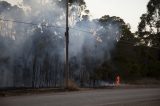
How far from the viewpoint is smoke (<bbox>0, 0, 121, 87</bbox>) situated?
3147 cm

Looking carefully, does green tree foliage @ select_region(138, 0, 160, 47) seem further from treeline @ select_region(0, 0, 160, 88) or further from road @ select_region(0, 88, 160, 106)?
road @ select_region(0, 88, 160, 106)

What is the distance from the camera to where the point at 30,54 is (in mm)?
33094

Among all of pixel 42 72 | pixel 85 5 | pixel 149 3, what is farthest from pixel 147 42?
pixel 42 72

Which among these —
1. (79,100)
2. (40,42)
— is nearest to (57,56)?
(40,42)

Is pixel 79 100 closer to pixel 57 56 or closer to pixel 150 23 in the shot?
pixel 57 56

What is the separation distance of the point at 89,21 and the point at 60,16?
4.28 meters

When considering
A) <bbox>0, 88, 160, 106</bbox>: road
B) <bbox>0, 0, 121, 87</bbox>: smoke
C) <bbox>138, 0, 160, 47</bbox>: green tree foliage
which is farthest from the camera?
<bbox>138, 0, 160, 47</bbox>: green tree foliage

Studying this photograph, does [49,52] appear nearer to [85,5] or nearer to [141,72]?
[85,5]

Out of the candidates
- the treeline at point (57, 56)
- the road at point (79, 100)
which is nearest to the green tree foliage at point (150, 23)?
the treeline at point (57, 56)

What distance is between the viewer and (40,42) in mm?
34781

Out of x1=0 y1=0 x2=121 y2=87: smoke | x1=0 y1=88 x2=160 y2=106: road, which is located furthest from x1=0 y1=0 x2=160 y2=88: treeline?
x1=0 y1=88 x2=160 y2=106: road

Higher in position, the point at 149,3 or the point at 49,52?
the point at 149,3

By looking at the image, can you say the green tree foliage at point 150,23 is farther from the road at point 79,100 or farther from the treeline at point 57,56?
the road at point 79,100

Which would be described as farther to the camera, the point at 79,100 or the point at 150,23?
the point at 150,23
